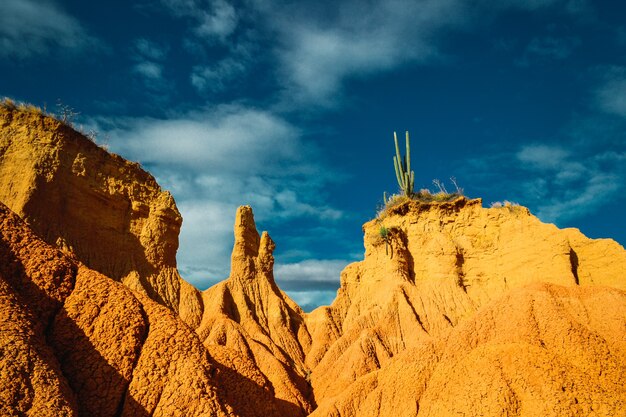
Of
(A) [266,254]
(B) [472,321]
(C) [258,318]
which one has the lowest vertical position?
(B) [472,321]

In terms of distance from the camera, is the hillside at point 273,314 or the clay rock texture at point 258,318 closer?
the hillside at point 273,314

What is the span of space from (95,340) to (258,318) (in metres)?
35.5

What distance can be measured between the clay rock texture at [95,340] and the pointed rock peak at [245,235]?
36292mm

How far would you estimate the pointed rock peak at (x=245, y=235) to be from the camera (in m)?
48.4

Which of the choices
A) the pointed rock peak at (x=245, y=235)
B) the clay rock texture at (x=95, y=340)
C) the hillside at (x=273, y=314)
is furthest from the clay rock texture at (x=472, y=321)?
the clay rock texture at (x=95, y=340)

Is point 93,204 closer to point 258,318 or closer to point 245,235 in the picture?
point 245,235

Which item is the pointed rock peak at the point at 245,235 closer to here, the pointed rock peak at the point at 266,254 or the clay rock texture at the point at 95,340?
the pointed rock peak at the point at 266,254

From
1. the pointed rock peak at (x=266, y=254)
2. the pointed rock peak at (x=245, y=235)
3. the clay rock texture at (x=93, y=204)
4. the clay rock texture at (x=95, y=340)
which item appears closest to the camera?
the clay rock texture at (x=95, y=340)

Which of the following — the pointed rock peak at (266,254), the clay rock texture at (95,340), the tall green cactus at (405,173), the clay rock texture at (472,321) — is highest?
the tall green cactus at (405,173)

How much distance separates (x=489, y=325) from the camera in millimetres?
19797

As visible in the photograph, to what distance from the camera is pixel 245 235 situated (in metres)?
48.8

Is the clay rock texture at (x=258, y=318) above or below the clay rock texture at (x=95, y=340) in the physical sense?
above

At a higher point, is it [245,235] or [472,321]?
[245,235]

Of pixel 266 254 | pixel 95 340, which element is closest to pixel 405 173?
pixel 266 254
